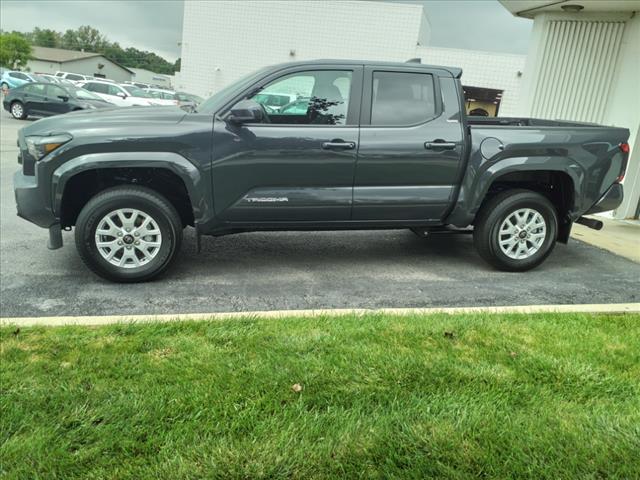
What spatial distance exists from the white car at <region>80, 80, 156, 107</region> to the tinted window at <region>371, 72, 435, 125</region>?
1857cm

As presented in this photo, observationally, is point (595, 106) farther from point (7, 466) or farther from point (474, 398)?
point (7, 466)

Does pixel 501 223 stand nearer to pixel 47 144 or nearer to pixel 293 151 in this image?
pixel 293 151

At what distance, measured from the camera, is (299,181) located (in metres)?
4.80

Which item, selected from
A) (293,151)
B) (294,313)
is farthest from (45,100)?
(294,313)

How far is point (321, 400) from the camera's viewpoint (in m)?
2.76

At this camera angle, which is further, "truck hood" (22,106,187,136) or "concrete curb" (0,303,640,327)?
"truck hood" (22,106,187,136)

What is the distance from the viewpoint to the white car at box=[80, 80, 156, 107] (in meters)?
21.8

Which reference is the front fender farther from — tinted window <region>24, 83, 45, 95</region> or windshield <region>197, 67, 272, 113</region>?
tinted window <region>24, 83, 45, 95</region>

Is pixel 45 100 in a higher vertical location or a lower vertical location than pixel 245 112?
lower

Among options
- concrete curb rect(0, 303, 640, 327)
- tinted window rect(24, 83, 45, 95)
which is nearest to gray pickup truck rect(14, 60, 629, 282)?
concrete curb rect(0, 303, 640, 327)

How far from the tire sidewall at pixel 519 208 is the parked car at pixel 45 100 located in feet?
55.3

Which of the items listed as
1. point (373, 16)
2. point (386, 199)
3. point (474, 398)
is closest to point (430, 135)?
point (386, 199)

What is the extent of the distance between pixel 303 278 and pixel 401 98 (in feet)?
6.27

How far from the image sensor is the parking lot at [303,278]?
4375mm
